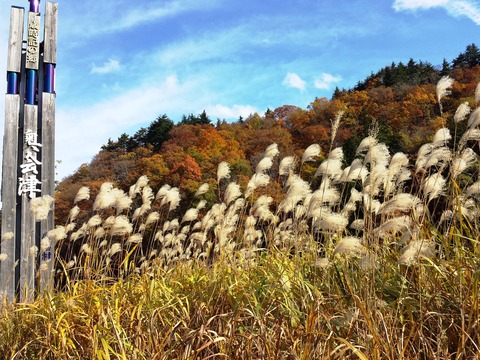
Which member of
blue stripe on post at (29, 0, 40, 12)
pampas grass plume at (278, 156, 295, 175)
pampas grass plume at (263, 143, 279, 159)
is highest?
blue stripe on post at (29, 0, 40, 12)

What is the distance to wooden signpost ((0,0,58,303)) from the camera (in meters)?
7.59

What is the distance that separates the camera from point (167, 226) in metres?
4.86

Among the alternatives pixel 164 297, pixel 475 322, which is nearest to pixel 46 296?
pixel 164 297

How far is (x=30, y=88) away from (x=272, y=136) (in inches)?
719

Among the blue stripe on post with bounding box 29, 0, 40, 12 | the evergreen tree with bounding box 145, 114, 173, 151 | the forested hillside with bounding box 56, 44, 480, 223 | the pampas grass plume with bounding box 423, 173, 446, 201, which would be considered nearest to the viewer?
the pampas grass plume with bounding box 423, 173, 446, 201

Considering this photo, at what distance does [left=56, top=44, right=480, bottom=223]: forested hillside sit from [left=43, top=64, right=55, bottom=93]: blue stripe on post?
22.5ft

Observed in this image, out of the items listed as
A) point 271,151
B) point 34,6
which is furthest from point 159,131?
point 271,151

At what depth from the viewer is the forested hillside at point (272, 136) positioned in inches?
757

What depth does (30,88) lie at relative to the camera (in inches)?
313

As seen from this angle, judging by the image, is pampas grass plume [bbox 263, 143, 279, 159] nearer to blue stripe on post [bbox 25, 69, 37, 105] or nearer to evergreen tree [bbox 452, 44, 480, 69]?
blue stripe on post [bbox 25, 69, 37, 105]

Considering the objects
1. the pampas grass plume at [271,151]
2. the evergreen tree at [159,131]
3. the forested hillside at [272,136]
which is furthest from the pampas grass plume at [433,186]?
the evergreen tree at [159,131]

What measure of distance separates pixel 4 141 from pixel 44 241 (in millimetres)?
4554

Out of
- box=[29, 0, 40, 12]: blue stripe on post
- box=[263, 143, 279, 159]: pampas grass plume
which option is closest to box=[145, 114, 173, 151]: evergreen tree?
box=[29, 0, 40, 12]: blue stripe on post

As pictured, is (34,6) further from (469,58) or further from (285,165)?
(469,58)
